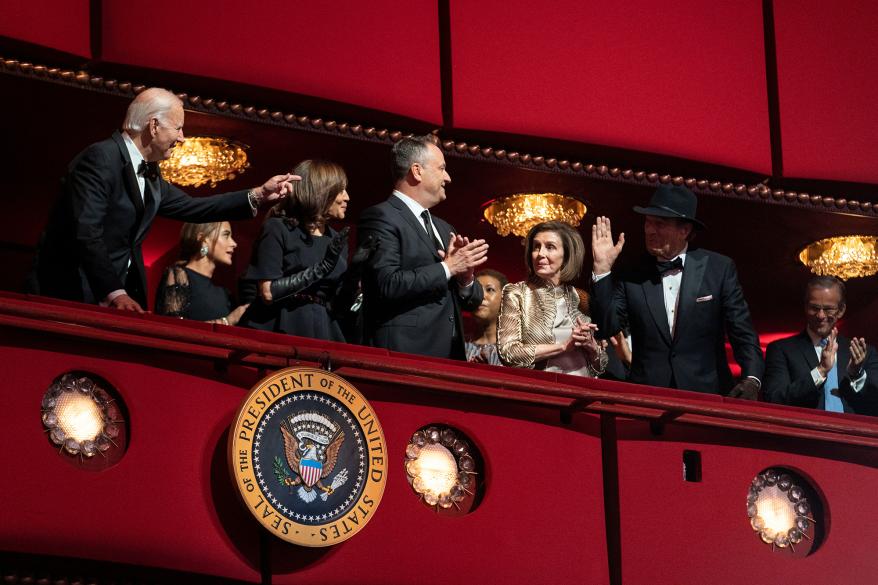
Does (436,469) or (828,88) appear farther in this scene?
(828,88)

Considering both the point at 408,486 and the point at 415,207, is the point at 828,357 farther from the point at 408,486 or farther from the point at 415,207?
the point at 408,486

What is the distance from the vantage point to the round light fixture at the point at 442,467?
616 centimetres

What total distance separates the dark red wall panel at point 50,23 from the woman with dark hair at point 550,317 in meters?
2.42

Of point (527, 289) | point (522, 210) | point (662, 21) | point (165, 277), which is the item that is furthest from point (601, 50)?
point (165, 277)

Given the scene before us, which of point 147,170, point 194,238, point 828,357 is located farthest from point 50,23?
point 828,357

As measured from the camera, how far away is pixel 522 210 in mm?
9266

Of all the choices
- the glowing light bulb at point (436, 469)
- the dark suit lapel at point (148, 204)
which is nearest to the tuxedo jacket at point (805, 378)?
the glowing light bulb at point (436, 469)

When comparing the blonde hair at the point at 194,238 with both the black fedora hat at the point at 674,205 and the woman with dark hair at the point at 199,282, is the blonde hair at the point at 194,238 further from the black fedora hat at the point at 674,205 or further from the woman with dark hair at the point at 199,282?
the black fedora hat at the point at 674,205

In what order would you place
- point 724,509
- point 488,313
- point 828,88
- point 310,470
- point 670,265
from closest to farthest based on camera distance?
point 310,470 → point 724,509 → point 670,265 → point 488,313 → point 828,88

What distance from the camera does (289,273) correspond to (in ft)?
21.5

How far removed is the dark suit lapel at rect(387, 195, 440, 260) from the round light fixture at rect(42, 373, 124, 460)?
1.57m

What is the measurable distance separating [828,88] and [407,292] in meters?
3.89

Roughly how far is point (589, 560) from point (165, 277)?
90.6 inches

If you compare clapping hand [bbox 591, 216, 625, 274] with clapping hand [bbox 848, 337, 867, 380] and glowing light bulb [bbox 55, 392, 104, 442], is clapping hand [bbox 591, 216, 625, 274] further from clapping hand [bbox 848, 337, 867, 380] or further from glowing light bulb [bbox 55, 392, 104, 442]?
glowing light bulb [bbox 55, 392, 104, 442]
